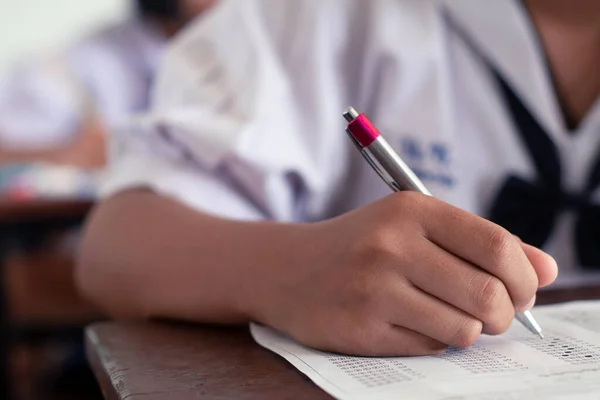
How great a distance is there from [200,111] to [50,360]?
1.00 metres

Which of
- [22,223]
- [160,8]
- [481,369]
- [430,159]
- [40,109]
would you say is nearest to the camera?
[481,369]

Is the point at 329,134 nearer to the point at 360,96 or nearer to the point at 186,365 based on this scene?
the point at 360,96

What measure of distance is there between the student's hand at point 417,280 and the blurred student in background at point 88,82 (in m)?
1.91

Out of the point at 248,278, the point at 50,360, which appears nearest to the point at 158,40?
the point at 50,360

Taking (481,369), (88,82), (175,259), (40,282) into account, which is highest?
(88,82)

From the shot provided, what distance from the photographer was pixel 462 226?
32 cm

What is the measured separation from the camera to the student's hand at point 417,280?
32 cm

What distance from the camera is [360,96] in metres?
0.62

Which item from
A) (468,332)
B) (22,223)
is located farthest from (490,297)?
(22,223)

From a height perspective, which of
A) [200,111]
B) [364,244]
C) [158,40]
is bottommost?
[364,244]

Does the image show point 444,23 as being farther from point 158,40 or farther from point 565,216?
point 158,40

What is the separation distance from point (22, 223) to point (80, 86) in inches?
44.3

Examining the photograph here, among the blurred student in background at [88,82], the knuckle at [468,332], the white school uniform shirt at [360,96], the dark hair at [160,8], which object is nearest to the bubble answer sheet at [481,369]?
the knuckle at [468,332]

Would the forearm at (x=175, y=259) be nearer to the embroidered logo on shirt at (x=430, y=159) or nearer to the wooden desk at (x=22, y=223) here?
the embroidered logo on shirt at (x=430, y=159)
